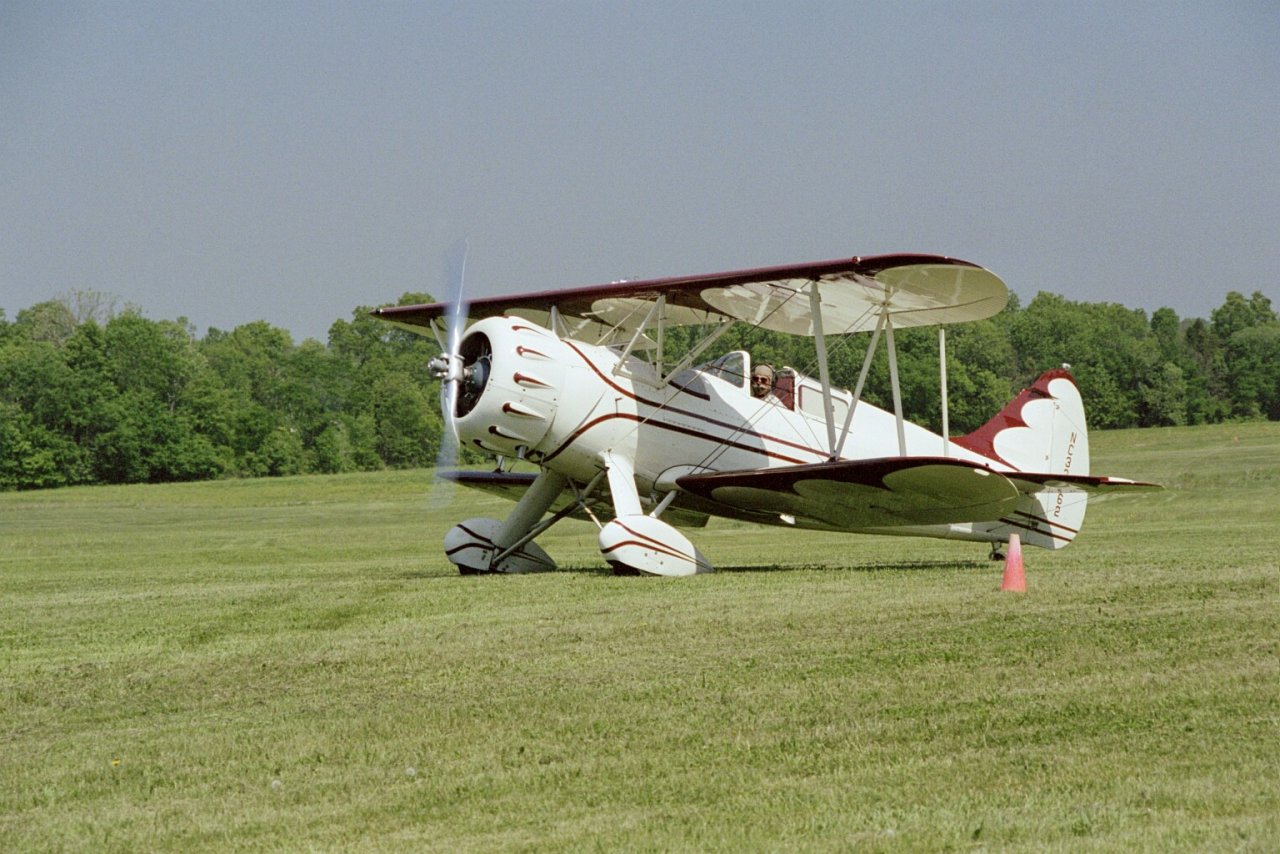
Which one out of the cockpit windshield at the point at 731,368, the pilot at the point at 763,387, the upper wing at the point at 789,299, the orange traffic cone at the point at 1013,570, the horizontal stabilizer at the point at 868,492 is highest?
the upper wing at the point at 789,299

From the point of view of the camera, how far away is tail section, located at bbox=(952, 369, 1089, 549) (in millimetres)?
20859

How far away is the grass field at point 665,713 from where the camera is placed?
5.97 m

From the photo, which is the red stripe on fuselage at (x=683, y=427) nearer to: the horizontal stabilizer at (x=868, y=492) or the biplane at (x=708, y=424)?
the biplane at (x=708, y=424)

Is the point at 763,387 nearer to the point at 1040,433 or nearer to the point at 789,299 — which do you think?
the point at 789,299

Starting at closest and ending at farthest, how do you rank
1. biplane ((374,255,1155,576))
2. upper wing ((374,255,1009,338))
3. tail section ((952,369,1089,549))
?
1. upper wing ((374,255,1009,338))
2. biplane ((374,255,1155,576))
3. tail section ((952,369,1089,549))

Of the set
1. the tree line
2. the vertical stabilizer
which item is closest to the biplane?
the vertical stabilizer

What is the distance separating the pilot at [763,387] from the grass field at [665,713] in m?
3.45

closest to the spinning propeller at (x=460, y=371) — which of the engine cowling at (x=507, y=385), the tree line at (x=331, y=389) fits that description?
the engine cowling at (x=507, y=385)

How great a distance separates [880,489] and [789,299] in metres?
2.52

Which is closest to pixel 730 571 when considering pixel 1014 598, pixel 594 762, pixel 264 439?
pixel 1014 598

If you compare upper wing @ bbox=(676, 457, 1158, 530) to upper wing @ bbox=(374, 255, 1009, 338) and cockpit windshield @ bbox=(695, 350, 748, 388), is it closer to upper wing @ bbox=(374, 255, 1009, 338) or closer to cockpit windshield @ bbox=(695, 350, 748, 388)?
cockpit windshield @ bbox=(695, 350, 748, 388)

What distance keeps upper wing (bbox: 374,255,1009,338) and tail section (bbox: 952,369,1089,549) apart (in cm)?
304

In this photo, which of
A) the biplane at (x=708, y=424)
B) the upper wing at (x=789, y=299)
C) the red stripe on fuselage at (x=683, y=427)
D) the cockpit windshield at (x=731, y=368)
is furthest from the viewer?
the cockpit windshield at (x=731, y=368)

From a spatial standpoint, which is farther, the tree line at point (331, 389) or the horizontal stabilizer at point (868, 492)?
the tree line at point (331, 389)
